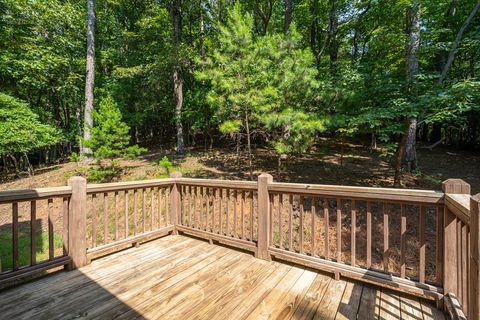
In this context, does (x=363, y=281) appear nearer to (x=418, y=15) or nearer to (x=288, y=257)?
(x=288, y=257)

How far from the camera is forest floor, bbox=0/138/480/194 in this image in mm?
7094

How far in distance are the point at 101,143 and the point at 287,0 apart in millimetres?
7680

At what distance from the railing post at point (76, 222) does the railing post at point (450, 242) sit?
3.34 m

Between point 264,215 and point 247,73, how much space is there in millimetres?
3766

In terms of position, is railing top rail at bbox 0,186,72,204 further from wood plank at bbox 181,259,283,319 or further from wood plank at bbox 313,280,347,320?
wood plank at bbox 313,280,347,320

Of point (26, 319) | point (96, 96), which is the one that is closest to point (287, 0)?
point (26, 319)

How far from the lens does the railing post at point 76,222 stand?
Answer: 2.54 m

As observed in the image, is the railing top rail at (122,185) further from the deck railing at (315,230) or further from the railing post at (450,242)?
the railing post at (450,242)

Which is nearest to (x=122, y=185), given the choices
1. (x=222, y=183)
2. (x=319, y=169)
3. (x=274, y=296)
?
(x=222, y=183)

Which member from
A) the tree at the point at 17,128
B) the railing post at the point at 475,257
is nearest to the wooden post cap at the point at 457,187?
the railing post at the point at 475,257

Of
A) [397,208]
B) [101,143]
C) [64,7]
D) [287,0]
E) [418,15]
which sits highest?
[64,7]

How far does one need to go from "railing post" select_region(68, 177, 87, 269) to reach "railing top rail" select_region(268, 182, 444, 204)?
2041 mm

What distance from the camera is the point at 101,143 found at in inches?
299

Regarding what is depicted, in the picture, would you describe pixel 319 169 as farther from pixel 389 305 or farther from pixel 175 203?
pixel 389 305
